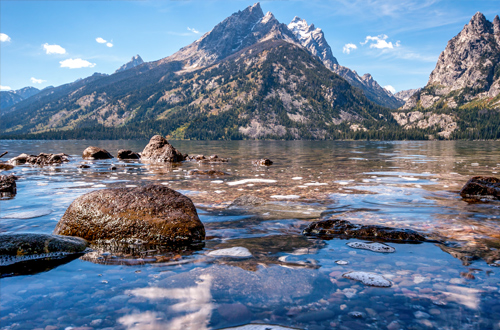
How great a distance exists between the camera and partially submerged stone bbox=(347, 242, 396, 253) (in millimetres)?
7012

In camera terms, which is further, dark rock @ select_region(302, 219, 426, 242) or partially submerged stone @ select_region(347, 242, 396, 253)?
dark rock @ select_region(302, 219, 426, 242)

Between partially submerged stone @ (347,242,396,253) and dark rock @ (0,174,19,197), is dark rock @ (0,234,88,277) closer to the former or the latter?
partially submerged stone @ (347,242,396,253)

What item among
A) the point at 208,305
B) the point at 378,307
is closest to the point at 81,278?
the point at 208,305

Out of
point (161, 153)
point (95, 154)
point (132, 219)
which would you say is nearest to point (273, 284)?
point (132, 219)

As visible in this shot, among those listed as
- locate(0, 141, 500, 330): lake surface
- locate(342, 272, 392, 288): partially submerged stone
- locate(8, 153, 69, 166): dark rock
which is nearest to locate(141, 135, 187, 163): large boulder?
locate(8, 153, 69, 166): dark rock

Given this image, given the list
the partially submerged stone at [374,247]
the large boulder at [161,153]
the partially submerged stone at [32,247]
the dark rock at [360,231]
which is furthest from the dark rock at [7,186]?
the large boulder at [161,153]

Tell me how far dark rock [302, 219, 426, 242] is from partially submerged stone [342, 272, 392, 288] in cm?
259

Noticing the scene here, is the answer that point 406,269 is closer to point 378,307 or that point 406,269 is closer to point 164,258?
point 378,307

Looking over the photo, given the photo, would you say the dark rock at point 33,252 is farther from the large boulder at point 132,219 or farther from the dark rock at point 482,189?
the dark rock at point 482,189

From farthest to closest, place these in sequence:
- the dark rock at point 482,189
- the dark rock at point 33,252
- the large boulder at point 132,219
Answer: the dark rock at point 482,189 < the large boulder at point 132,219 < the dark rock at point 33,252

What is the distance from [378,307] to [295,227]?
15.4 ft

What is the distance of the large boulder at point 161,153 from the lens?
3644 cm

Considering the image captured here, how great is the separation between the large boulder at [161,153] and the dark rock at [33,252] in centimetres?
2955

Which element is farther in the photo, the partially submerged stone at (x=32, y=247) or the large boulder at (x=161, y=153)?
the large boulder at (x=161, y=153)
